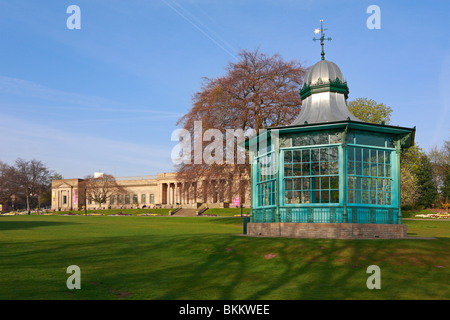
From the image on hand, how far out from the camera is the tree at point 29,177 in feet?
385

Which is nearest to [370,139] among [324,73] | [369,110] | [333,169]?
[333,169]

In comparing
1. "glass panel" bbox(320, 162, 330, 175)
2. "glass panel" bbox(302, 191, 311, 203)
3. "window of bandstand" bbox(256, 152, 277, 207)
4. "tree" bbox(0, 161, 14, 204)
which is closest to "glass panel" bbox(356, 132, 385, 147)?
"glass panel" bbox(320, 162, 330, 175)

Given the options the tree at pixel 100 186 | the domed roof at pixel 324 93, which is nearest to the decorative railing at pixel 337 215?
the domed roof at pixel 324 93

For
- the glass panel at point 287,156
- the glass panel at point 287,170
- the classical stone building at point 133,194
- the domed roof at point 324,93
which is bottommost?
the classical stone building at point 133,194

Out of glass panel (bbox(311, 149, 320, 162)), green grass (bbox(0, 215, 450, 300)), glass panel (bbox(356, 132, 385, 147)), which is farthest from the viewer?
glass panel (bbox(311, 149, 320, 162))

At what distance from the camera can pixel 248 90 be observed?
3625 centimetres

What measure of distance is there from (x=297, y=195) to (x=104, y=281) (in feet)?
37.7

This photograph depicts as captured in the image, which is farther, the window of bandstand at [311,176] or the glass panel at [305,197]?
the glass panel at [305,197]

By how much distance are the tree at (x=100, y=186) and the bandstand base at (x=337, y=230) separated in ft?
333

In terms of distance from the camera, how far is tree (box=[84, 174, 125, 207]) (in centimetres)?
11588

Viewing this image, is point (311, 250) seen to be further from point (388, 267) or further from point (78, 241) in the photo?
point (78, 241)

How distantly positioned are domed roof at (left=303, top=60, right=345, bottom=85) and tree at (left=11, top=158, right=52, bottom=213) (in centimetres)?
11125

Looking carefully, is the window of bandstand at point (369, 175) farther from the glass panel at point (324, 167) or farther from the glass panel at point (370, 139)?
the glass panel at point (324, 167)

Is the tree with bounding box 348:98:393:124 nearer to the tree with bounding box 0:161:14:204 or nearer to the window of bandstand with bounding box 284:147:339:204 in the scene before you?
the window of bandstand with bounding box 284:147:339:204
